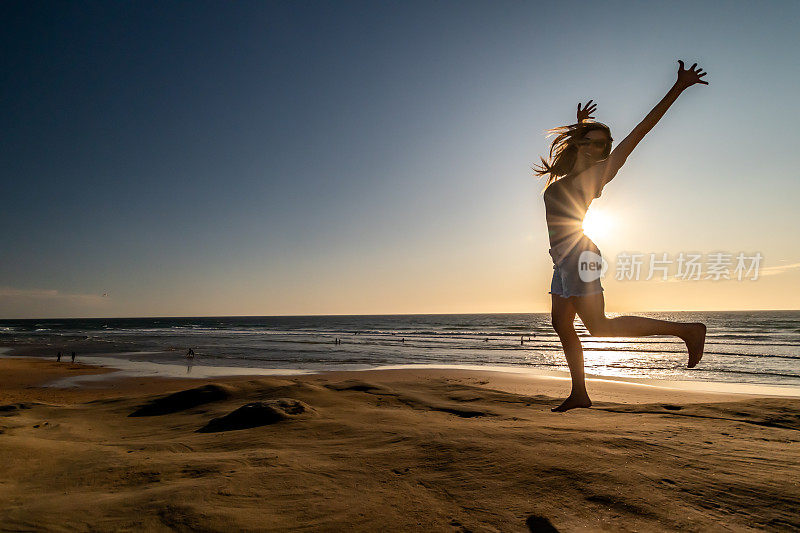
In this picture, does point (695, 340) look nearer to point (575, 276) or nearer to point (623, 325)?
point (623, 325)

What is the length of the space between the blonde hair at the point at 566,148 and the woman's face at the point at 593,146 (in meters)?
0.04

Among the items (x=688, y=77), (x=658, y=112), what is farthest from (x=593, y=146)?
(x=688, y=77)

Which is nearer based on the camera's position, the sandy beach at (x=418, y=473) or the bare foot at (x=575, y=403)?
the sandy beach at (x=418, y=473)

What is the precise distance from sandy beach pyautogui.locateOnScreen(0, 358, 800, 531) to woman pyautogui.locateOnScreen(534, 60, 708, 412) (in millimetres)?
772

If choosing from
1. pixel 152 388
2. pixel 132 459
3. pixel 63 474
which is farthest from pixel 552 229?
pixel 152 388

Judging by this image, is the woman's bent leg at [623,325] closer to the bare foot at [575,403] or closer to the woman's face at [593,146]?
the bare foot at [575,403]

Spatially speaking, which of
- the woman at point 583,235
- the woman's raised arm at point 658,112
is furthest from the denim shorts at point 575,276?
the woman's raised arm at point 658,112

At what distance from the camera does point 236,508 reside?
2020 millimetres

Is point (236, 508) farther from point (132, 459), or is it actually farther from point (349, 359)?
point (349, 359)

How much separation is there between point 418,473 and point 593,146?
9.10 ft

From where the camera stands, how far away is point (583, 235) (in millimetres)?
3184

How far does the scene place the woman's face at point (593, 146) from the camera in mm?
3307

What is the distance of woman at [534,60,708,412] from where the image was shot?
3.00 meters

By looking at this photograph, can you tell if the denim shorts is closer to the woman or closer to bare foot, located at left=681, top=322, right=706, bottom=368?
the woman
